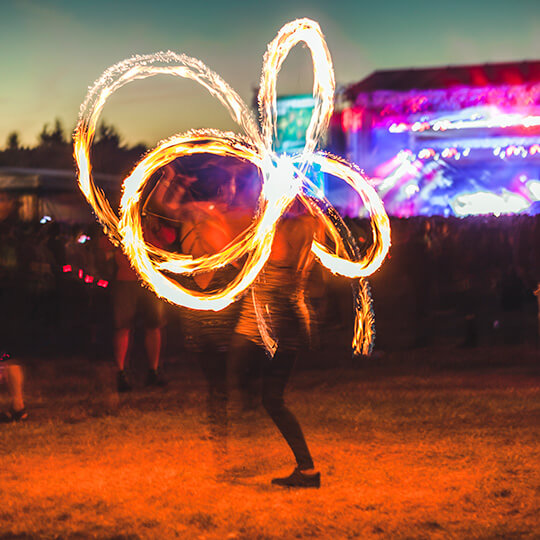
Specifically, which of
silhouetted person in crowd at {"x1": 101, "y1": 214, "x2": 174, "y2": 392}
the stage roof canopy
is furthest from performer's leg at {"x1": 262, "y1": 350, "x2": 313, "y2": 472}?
the stage roof canopy

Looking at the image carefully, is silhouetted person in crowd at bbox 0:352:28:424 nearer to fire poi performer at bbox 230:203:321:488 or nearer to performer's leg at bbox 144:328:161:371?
performer's leg at bbox 144:328:161:371

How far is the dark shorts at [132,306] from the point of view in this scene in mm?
8469

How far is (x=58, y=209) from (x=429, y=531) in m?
22.5

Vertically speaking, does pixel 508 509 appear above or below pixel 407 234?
below

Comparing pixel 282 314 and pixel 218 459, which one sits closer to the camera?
pixel 282 314

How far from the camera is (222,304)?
5270 millimetres

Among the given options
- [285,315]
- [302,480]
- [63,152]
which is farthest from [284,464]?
[63,152]

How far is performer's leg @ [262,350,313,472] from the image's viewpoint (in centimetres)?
519

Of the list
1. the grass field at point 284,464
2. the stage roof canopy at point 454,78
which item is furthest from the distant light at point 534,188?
the grass field at point 284,464

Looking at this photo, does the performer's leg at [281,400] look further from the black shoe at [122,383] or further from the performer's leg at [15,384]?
the black shoe at [122,383]

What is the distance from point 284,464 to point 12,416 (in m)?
2.75

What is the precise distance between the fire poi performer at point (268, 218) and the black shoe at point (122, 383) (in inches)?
63.6

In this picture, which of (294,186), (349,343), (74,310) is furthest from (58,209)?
(294,186)

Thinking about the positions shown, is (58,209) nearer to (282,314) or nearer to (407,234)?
(407,234)
